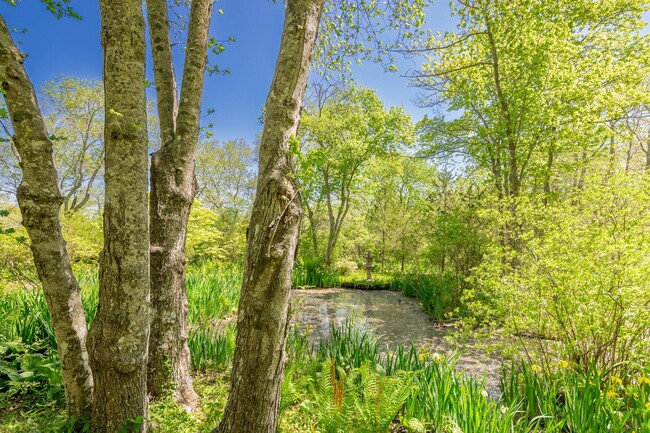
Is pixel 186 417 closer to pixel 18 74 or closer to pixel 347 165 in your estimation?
pixel 18 74

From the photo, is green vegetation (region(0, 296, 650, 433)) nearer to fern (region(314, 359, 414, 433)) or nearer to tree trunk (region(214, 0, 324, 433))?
fern (region(314, 359, 414, 433))

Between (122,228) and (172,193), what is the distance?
81 centimetres

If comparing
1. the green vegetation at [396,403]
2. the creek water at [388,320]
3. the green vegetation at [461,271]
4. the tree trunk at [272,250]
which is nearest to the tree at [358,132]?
the green vegetation at [461,271]

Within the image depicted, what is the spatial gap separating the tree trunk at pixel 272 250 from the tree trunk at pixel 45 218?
3.49 ft

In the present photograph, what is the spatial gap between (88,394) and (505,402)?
10.1ft

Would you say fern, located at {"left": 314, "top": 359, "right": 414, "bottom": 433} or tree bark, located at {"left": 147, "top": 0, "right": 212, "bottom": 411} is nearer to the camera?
fern, located at {"left": 314, "top": 359, "right": 414, "bottom": 433}

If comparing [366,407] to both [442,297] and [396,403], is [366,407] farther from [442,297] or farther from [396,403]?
[442,297]

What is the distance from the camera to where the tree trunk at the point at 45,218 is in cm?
158

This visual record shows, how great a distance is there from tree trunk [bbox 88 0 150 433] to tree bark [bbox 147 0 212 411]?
24.5 inches

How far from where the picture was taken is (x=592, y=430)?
5.50 feet

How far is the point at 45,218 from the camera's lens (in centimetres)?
167

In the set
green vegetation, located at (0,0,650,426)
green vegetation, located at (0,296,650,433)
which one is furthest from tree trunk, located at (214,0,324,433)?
green vegetation, located at (0,296,650,433)

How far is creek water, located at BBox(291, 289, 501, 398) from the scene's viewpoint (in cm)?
415

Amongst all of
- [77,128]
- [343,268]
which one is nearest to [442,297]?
[343,268]
